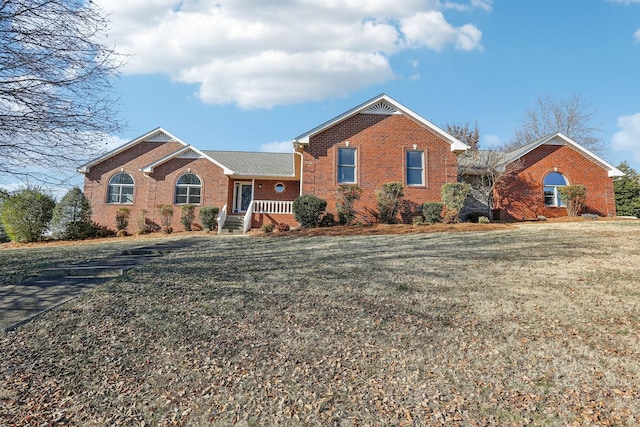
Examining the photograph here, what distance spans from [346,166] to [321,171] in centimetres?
116

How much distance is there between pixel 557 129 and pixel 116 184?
35.8 metres

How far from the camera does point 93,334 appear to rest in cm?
395

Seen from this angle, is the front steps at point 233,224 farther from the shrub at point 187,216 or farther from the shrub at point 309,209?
the shrub at point 309,209

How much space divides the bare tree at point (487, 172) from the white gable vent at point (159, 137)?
16.3 metres

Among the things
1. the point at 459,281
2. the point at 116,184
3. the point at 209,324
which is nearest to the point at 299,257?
the point at 459,281

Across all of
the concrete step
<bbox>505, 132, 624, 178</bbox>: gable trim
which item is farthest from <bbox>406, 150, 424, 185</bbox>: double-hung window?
the concrete step

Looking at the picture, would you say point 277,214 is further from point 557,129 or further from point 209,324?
point 557,129

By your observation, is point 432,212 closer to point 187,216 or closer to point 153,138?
point 187,216

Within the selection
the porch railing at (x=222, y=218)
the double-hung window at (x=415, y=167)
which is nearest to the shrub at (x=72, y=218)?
the porch railing at (x=222, y=218)

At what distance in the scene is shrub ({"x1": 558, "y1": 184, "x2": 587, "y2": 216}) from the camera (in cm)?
1773

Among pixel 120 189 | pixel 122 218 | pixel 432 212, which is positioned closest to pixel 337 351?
pixel 432 212

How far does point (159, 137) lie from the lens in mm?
21344

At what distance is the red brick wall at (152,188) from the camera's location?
19.0 m

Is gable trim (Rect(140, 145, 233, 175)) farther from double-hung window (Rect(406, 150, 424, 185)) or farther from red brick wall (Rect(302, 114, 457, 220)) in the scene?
double-hung window (Rect(406, 150, 424, 185))
